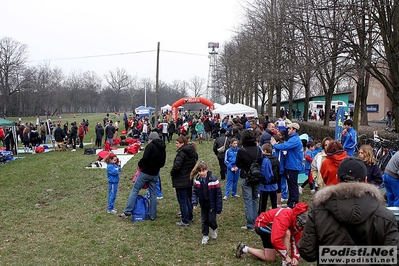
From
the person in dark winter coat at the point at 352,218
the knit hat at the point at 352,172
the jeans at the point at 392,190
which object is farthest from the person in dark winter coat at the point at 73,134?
the person in dark winter coat at the point at 352,218

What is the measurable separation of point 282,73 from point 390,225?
17.6 m

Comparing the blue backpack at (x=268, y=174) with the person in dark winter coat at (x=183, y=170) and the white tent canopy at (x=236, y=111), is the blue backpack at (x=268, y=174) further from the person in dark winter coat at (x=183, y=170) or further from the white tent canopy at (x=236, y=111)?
the white tent canopy at (x=236, y=111)

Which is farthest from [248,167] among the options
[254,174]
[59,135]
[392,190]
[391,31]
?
[59,135]

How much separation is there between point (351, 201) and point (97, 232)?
5249mm

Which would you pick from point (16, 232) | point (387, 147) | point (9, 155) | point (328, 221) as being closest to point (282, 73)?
point (387, 147)

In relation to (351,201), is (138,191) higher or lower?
lower

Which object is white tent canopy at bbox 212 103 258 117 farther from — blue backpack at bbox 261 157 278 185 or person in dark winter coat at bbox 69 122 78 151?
blue backpack at bbox 261 157 278 185

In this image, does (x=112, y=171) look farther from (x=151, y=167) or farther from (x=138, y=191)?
(x=151, y=167)

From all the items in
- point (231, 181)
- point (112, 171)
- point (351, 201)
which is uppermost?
point (351, 201)

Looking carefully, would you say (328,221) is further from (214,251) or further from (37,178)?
(37,178)

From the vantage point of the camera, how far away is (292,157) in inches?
268

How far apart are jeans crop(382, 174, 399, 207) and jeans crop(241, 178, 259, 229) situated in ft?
6.60

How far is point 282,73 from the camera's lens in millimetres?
19234

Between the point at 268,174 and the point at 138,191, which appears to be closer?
the point at 268,174
